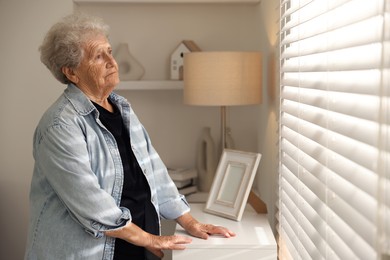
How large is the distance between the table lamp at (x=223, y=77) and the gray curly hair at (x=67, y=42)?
65 centimetres

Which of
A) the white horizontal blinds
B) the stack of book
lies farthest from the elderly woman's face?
the white horizontal blinds

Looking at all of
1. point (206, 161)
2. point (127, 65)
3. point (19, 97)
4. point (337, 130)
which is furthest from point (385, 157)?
point (19, 97)

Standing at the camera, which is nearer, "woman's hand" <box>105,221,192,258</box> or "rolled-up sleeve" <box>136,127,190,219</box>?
"woman's hand" <box>105,221,192,258</box>

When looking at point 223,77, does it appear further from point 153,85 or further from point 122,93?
point 122,93

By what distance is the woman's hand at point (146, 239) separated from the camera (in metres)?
2.04

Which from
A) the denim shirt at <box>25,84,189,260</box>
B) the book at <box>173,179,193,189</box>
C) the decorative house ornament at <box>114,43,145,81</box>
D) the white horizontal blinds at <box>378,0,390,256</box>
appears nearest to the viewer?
the white horizontal blinds at <box>378,0,390,256</box>

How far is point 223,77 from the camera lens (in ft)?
8.73

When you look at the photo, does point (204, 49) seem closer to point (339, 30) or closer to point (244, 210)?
point (244, 210)

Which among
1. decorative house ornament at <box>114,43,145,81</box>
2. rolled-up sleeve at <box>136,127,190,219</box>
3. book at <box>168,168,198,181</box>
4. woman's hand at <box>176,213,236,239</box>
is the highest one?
decorative house ornament at <box>114,43,145,81</box>

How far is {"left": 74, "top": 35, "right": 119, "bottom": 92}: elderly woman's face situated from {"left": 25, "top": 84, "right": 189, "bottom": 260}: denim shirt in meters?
0.06

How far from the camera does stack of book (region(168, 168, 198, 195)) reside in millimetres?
3176

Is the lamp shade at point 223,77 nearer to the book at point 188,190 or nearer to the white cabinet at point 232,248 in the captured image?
the book at point 188,190

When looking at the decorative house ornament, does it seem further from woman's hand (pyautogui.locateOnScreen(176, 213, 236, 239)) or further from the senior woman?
woman's hand (pyautogui.locateOnScreen(176, 213, 236, 239))

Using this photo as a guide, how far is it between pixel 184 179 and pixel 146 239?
44.8 inches
